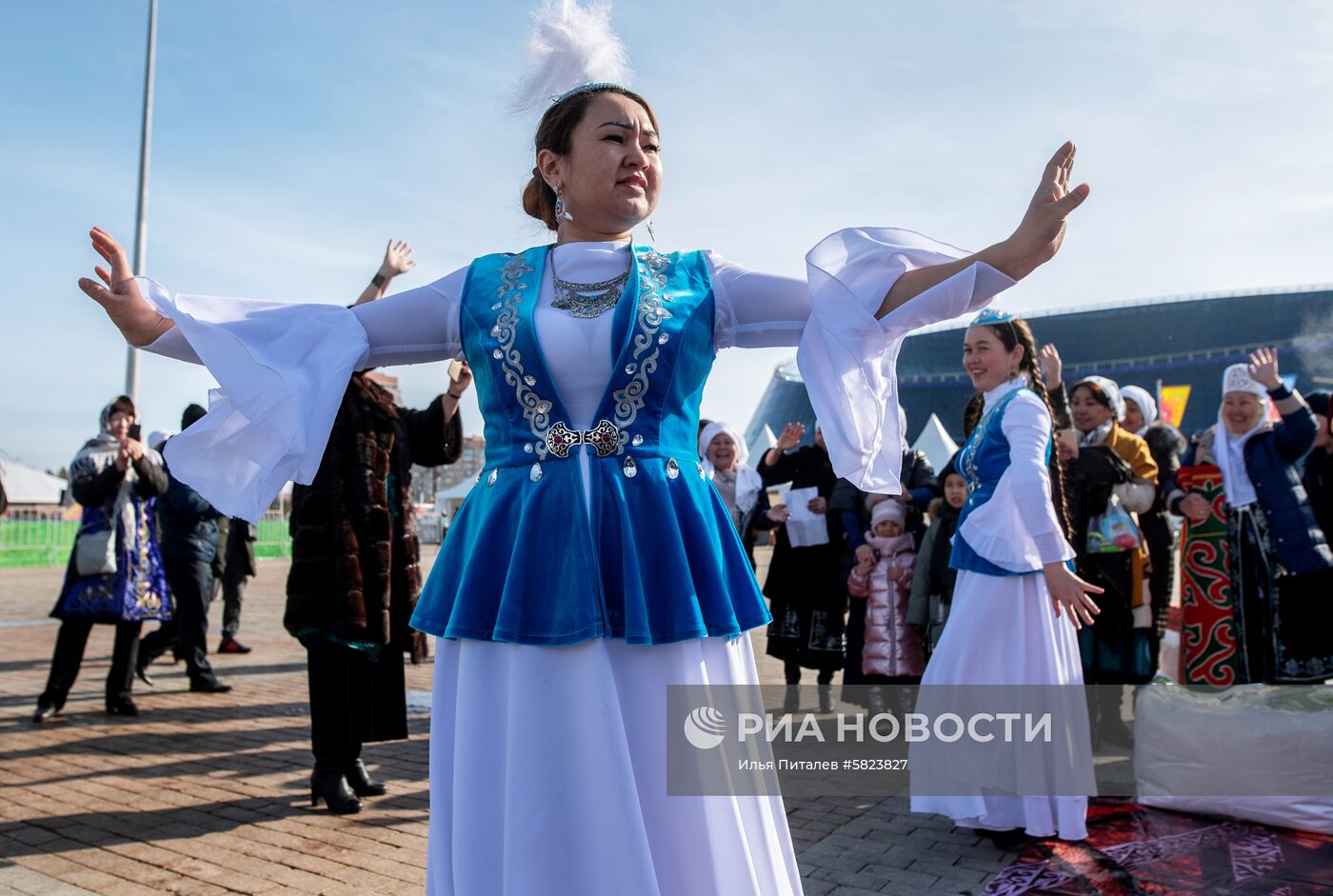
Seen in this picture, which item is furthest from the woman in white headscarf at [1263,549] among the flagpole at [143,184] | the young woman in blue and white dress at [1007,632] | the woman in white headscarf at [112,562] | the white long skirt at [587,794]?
the flagpole at [143,184]

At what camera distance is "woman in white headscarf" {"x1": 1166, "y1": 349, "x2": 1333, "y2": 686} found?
221 inches

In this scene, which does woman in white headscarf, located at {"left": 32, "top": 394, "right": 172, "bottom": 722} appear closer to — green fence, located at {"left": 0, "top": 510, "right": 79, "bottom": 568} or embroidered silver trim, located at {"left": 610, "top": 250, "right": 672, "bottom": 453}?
embroidered silver trim, located at {"left": 610, "top": 250, "right": 672, "bottom": 453}

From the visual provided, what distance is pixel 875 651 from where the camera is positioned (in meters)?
6.60

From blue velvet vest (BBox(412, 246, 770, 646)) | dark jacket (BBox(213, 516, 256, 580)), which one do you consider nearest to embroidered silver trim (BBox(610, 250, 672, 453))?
blue velvet vest (BBox(412, 246, 770, 646))

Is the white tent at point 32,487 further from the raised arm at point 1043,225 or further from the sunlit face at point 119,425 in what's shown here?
the raised arm at point 1043,225

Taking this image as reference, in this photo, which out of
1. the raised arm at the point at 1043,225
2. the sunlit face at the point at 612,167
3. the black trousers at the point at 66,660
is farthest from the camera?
the black trousers at the point at 66,660

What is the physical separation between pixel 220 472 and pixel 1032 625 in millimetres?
3137

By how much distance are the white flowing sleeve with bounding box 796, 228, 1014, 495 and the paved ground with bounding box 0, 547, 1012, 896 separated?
200 centimetres

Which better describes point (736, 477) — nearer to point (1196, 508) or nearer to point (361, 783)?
point (1196, 508)

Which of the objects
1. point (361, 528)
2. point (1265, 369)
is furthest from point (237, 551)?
point (1265, 369)

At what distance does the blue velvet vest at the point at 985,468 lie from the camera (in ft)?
13.8

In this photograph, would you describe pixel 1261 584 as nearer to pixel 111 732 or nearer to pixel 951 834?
pixel 951 834

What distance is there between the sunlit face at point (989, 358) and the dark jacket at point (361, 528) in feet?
7.65

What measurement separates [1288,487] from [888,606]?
2.28 m
